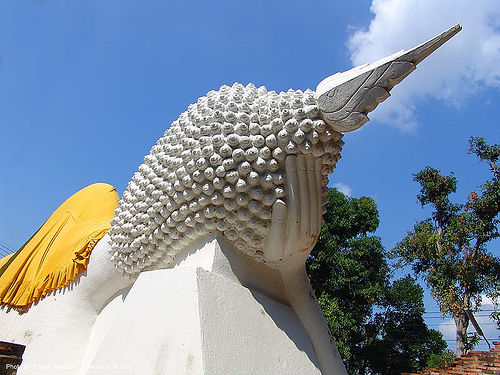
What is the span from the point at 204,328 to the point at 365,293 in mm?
8665

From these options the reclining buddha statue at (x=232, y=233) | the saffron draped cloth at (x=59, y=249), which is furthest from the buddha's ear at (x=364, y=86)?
the saffron draped cloth at (x=59, y=249)

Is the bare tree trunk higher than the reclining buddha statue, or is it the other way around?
the bare tree trunk

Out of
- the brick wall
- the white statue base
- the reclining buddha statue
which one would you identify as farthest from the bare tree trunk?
the white statue base

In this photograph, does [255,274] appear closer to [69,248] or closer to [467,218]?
[69,248]

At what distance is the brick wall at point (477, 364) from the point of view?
5.82 meters

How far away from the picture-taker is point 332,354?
282cm

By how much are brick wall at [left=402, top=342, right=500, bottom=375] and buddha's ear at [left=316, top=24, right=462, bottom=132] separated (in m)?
4.51

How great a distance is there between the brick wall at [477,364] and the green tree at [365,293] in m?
3.05

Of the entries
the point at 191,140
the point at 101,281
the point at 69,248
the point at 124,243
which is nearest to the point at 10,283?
the point at 69,248

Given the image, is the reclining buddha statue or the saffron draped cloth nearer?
the reclining buddha statue

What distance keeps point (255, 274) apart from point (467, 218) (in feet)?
26.9

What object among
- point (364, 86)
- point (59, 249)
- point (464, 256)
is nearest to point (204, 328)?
point (364, 86)

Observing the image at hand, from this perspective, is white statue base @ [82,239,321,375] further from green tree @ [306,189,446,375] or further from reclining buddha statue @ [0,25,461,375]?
green tree @ [306,189,446,375]

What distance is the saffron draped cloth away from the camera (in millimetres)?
3406
